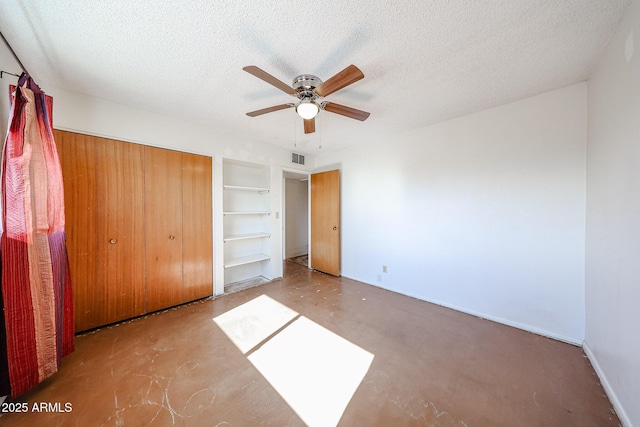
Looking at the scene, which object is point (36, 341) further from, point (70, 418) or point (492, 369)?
point (492, 369)

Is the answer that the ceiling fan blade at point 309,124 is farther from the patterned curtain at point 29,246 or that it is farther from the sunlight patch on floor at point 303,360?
the sunlight patch on floor at point 303,360

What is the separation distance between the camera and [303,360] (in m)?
1.78

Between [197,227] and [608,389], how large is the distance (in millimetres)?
4165

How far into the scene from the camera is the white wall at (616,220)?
121 centimetres

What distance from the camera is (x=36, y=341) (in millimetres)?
1398

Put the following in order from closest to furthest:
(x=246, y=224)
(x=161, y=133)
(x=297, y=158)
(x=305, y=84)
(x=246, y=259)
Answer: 1. (x=305, y=84)
2. (x=161, y=133)
3. (x=246, y=259)
4. (x=246, y=224)
5. (x=297, y=158)

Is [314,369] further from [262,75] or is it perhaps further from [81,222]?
[81,222]

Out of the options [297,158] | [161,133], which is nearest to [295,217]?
[297,158]

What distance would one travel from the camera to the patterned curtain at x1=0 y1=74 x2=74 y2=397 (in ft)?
4.24

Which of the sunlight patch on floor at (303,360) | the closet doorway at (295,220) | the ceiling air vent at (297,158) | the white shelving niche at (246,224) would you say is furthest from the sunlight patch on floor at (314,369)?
the closet doorway at (295,220)

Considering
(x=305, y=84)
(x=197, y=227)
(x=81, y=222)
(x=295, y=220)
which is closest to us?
(x=305, y=84)

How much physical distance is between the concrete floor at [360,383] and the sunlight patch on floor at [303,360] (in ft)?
0.10

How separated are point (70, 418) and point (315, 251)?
3.46 metres

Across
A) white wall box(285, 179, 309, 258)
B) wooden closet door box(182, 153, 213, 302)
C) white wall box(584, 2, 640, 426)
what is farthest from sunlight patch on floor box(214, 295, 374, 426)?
white wall box(285, 179, 309, 258)
